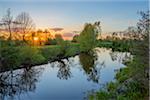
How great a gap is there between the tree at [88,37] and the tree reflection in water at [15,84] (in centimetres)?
688

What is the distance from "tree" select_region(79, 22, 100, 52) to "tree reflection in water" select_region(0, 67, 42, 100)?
6.88 meters

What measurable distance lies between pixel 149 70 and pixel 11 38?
4916 mm

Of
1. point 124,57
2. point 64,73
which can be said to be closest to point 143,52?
point 124,57

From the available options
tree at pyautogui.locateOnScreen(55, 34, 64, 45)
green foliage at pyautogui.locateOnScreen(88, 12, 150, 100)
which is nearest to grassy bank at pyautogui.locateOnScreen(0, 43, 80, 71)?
tree at pyautogui.locateOnScreen(55, 34, 64, 45)

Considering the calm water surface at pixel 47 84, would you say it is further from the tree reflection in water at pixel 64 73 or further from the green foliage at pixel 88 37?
the green foliage at pixel 88 37

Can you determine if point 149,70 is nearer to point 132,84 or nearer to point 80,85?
point 132,84

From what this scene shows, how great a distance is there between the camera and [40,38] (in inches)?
445

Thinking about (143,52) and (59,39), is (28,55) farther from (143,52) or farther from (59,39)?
(143,52)

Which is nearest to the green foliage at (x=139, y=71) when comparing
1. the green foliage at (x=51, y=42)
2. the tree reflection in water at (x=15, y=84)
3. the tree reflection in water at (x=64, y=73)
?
the tree reflection in water at (x=15, y=84)

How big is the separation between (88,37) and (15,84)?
8726mm

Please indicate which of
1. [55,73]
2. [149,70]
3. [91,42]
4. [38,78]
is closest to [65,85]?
[38,78]

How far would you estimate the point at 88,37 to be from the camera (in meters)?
15.3

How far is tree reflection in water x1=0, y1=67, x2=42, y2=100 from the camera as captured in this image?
6109 millimetres

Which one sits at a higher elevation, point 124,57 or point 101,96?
point 124,57
